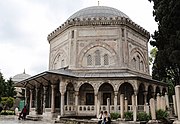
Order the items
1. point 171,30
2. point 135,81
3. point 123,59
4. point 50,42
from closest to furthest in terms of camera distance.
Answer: point 171,30 → point 135,81 → point 123,59 → point 50,42

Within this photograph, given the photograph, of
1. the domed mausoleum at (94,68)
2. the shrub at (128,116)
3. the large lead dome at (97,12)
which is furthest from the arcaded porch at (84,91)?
the large lead dome at (97,12)

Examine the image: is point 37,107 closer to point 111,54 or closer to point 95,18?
point 111,54

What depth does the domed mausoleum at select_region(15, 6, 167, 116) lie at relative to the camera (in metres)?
21.0

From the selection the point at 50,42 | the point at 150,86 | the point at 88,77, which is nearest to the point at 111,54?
the point at 88,77

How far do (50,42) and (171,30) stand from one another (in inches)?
702

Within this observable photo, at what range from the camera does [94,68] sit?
23.0m

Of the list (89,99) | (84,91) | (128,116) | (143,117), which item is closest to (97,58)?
(84,91)

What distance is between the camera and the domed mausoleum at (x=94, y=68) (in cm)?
2095

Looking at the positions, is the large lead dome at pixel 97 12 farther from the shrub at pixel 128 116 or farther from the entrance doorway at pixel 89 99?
the shrub at pixel 128 116

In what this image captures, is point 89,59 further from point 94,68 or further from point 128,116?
point 128,116

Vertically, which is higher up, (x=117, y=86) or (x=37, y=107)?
(x=117, y=86)

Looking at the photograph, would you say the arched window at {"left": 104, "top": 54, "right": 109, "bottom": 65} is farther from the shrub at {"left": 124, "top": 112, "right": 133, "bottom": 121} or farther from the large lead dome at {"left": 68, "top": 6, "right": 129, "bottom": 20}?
the shrub at {"left": 124, "top": 112, "right": 133, "bottom": 121}

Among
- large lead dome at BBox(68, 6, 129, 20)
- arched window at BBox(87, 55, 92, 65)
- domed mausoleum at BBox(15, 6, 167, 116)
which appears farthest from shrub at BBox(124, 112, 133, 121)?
large lead dome at BBox(68, 6, 129, 20)

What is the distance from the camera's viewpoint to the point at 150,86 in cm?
2397
